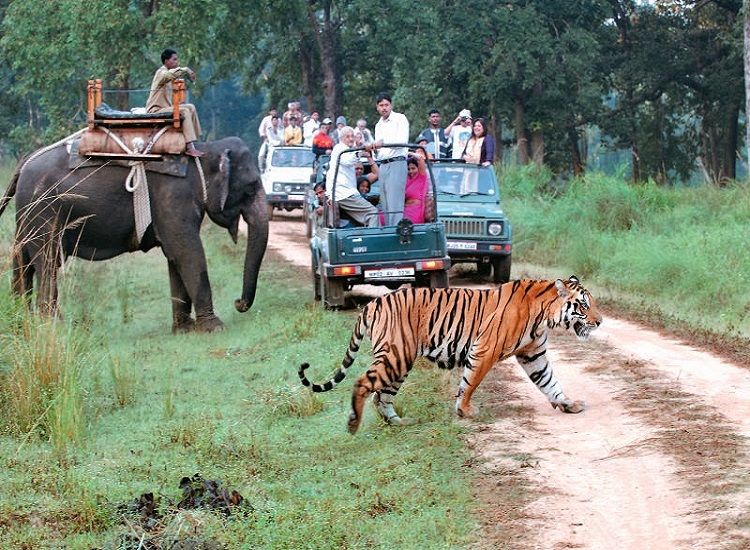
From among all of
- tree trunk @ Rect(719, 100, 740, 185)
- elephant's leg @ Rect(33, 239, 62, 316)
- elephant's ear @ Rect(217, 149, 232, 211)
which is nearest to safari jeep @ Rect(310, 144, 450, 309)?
elephant's ear @ Rect(217, 149, 232, 211)

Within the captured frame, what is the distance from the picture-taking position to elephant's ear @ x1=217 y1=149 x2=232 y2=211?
55.0ft

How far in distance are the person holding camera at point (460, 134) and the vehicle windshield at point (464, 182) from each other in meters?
1.59

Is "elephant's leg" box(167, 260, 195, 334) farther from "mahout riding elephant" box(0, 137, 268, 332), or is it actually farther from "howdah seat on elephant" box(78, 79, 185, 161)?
"howdah seat on elephant" box(78, 79, 185, 161)

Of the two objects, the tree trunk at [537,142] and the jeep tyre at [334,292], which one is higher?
the tree trunk at [537,142]

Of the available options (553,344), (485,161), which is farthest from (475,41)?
(553,344)

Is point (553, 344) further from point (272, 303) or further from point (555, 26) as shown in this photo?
point (555, 26)

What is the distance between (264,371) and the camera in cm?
1366

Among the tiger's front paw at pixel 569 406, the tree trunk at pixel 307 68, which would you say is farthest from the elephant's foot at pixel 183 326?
the tree trunk at pixel 307 68

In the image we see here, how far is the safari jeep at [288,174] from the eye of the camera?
29.5m

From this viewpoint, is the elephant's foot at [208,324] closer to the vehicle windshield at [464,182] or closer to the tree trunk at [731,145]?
the vehicle windshield at [464,182]

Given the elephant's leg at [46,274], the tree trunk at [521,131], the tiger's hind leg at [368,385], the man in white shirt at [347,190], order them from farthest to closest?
the tree trunk at [521,131] < the man in white shirt at [347,190] < the elephant's leg at [46,274] < the tiger's hind leg at [368,385]

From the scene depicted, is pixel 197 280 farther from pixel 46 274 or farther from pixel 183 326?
pixel 46 274

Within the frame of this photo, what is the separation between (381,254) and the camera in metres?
16.4

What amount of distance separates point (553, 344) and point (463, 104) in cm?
2694
